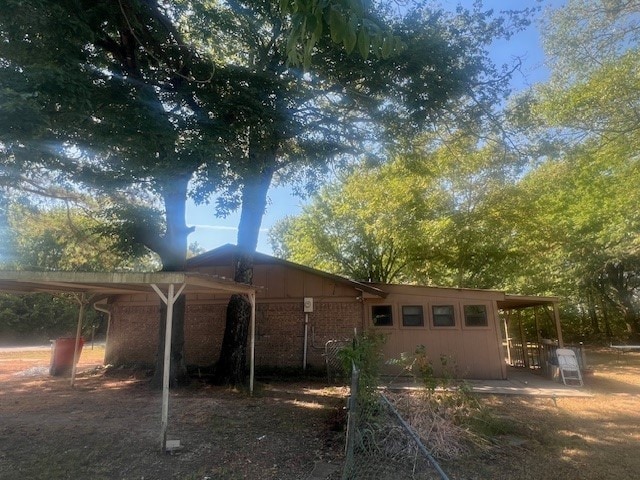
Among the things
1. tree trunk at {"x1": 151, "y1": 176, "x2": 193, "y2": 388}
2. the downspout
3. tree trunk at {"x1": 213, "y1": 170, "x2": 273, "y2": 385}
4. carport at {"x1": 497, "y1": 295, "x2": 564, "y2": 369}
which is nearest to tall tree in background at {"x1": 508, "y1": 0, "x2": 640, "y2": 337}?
carport at {"x1": 497, "y1": 295, "x2": 564, "y2": 369}

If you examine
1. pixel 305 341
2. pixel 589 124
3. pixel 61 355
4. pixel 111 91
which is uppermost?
pixel 589 124

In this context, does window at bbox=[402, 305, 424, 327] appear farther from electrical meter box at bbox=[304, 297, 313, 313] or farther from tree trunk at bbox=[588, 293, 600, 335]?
tree trunk at bbox=[588, 293, 600, 335]

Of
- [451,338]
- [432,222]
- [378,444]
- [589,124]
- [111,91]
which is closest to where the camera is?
[378,444]

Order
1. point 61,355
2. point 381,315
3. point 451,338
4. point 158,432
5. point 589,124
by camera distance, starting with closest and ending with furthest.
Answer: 1. point 158,432
2. point 589,124
3. point 451,338
4. point 61,355
5. point 381,315

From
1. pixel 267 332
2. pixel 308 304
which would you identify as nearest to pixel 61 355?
pixel 267 332

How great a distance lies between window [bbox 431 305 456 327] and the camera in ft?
37.4

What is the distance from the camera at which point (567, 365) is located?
967cm

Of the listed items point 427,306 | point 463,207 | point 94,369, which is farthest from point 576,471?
point 463,207

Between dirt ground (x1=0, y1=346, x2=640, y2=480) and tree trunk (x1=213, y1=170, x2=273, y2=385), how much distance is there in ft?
2.37

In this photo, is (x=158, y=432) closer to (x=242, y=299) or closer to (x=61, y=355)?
(x=242, y=299)

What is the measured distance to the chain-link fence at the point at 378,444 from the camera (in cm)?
416

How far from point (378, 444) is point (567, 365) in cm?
747

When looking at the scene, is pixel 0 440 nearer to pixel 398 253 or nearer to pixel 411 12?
pixel 411 12

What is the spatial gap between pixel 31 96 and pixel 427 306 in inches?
410
